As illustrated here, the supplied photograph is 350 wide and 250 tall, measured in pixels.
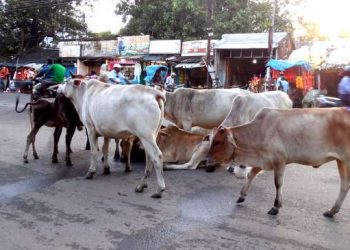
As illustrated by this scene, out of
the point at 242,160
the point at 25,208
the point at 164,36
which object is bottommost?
the point at 25,208

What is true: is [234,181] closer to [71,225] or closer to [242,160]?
[242,160]

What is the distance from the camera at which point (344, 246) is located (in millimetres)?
4742

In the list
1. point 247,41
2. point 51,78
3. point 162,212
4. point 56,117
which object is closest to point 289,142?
point 162,212

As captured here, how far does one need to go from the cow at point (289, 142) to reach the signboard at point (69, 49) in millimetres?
30164

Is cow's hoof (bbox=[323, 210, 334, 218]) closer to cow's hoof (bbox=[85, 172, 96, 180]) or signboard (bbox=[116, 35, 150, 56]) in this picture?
cow's hoof (bbox=[85, 172, 96, 180])

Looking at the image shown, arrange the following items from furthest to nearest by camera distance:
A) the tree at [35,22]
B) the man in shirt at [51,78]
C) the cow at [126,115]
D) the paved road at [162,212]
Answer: the tree at [35,22]
the man in shirt at [51,78]
the cow at [126,115]
the paved road at [162,212]

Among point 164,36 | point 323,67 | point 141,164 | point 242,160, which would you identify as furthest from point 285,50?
point 242,160

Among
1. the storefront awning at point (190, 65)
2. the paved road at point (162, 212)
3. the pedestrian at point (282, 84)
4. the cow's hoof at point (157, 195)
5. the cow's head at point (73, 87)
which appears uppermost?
the storefront awning at point (190, 65)

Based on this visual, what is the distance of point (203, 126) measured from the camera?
33.0 ft

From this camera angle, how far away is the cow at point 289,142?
5.55 metres

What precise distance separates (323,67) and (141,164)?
51.1ft

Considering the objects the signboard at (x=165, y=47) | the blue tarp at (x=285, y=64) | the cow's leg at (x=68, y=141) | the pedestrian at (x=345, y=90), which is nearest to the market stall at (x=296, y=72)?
the blue tarp at (x=285, y=64)

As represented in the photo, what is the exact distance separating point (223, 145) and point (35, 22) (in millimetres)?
38010

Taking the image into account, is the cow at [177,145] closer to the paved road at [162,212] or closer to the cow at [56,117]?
the paved road at [162,212]
